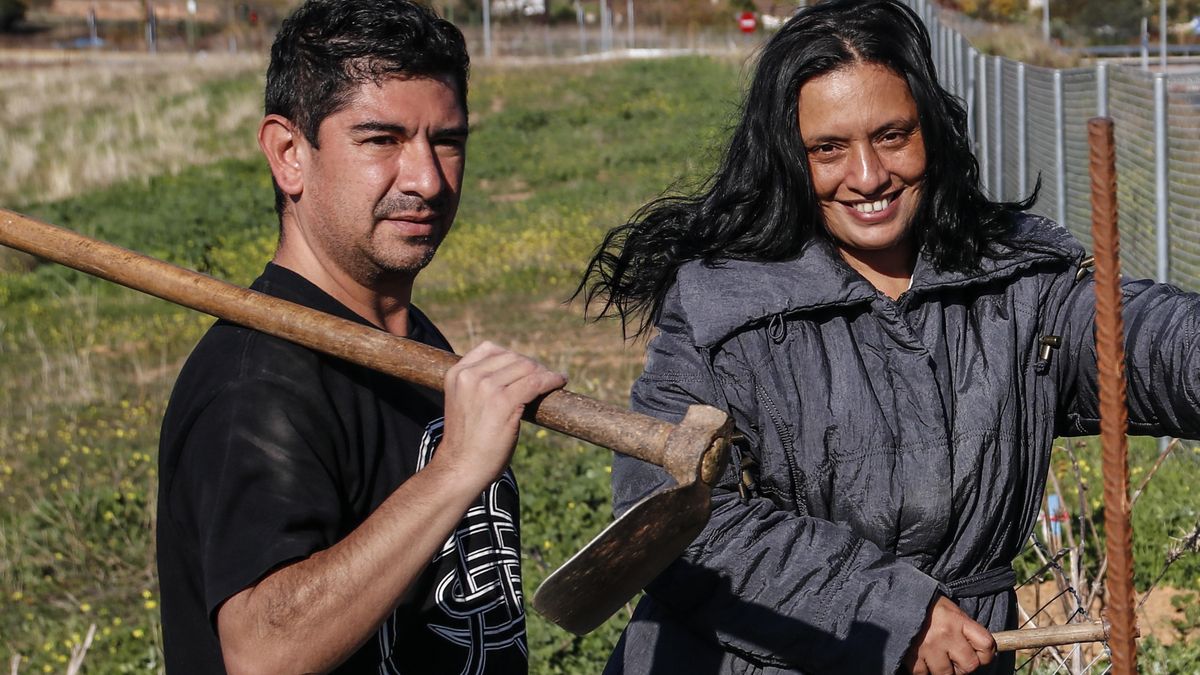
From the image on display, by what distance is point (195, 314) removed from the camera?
41.7 ft

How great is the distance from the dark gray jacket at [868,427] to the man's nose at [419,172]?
0.45 meters

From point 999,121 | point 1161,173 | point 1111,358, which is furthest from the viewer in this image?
point 999,121

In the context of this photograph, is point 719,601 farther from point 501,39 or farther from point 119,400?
point 501,39

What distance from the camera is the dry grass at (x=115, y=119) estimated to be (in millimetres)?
22094

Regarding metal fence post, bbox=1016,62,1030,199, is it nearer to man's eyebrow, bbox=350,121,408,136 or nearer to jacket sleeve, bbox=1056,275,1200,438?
jacket sleeve, bbox=1056,275,1200,438

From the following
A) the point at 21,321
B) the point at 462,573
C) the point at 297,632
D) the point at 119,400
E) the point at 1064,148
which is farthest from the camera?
the point at 21,321

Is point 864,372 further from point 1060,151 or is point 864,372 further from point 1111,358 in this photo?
point 1060,151

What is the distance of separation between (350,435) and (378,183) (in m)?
0.40

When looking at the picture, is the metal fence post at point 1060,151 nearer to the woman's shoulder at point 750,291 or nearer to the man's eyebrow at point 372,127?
the woman's shoulder at point 750,291

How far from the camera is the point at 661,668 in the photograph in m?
2.40

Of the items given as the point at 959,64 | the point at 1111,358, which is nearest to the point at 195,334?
the point at 959,64

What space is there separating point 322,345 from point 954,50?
1389cm

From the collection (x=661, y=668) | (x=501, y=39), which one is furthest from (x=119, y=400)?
(x=501, y=39)

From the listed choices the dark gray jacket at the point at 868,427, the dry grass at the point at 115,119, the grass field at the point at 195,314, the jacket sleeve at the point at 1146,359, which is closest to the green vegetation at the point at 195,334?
the grass field at the point at 195,314
